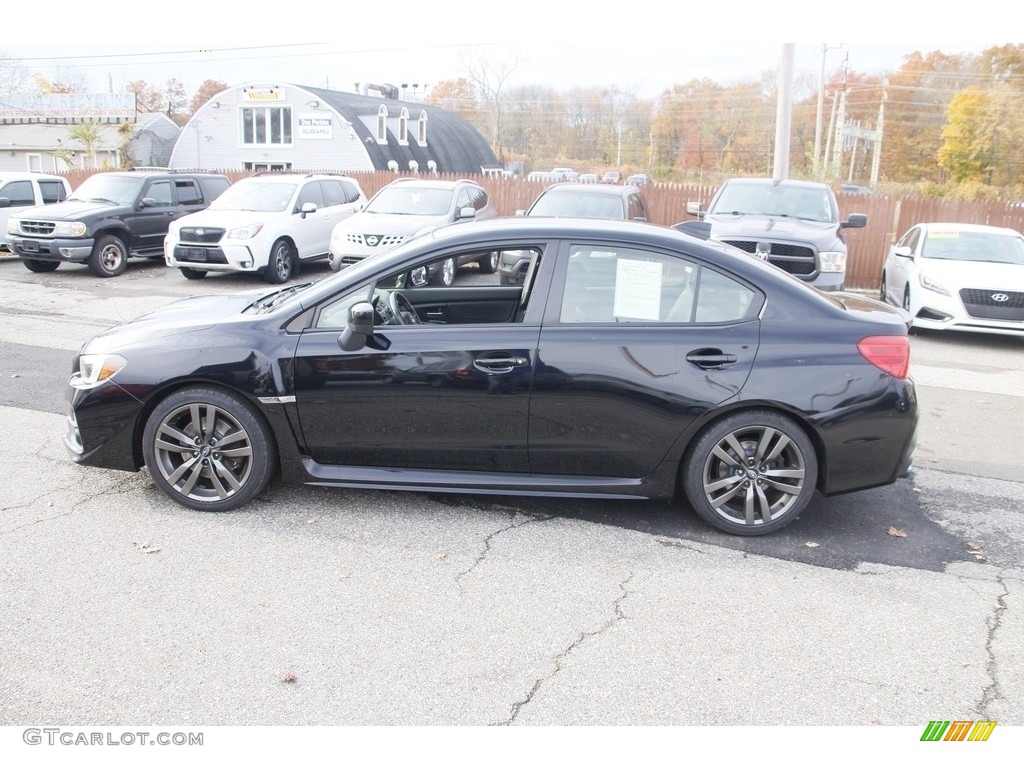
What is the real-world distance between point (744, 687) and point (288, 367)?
2.81m

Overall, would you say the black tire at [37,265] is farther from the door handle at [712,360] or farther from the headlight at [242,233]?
the door handle at [712,360]

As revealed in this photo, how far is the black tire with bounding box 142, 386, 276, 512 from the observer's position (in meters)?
4.64

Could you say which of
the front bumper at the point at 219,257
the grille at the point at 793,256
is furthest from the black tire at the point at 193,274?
the grille at the point at 793,256

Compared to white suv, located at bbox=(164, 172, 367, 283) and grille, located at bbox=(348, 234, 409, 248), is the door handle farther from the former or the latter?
white suv, located at bbox=(164, 172, 367, 283)

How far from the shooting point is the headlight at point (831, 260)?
37.1 ft

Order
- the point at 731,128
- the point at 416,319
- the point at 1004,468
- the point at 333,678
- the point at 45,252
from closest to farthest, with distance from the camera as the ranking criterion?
the point at 333,678, the point at 416,319, the point at 1004,468, the point at 45,252, the point at 731,128

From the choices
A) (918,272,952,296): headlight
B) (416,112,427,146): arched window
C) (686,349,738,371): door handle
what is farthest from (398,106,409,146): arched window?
(686,349,738,371): door handle

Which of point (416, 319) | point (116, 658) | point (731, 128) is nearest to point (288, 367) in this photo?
point (416, 319)

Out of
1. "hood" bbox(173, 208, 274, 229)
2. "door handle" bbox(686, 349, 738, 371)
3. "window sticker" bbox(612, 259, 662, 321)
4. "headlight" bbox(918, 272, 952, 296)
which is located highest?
"window sticker" bbox(612, 259, 662, 321)

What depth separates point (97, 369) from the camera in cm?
473

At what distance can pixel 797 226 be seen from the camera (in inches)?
469

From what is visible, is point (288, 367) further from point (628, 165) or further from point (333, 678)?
point (628, 165)

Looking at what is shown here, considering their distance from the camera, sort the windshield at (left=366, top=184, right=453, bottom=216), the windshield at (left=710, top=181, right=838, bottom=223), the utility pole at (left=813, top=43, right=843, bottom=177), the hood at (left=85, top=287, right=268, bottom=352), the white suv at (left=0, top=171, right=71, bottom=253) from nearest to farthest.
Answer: the hood at (left=85, top=287, right=268, bottom=352) < the windshield at (left=710, top=181, right=838, bottom=223) < the windshield at (left=366, top=184, right=453, bottom=216) < the white suv at (left=0, top=171, right=71, bottom=253) < the utility pole at (left=813, top=43, right=843, bottom=177)

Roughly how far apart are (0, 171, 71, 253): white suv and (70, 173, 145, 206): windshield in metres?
1.06
